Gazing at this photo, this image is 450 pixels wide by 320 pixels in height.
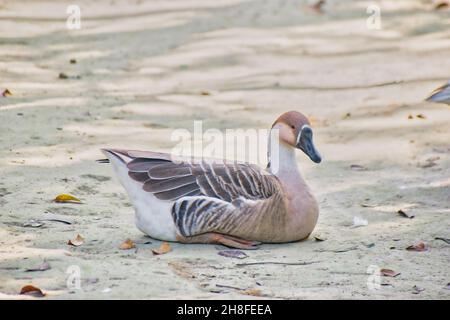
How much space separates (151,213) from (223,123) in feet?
11.4

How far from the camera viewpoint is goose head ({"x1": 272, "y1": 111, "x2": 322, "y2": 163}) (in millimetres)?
7004

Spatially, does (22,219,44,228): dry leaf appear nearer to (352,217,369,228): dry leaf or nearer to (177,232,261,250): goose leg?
(177,232,261,250): goose leg

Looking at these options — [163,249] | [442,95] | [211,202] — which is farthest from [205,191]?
[442,95]

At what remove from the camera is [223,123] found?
10.0 metres

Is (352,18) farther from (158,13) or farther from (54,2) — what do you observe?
(54,2)

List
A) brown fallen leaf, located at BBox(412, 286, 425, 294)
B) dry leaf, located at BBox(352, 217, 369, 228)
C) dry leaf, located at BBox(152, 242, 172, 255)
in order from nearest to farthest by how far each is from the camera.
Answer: brown fallen leaf, located at BBox(412, 286, 425, 294), dry leaf, located at BBox(152, 242, 172, 255), dry leaf, located at BBox(352, 217, 369, 228)

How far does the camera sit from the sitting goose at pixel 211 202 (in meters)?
6.68

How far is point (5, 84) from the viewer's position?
10656mm

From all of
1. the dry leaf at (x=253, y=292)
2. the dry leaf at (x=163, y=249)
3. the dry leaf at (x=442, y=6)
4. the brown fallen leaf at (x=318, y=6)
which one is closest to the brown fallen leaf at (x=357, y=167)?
the dry leaf at (x=163, y=249)

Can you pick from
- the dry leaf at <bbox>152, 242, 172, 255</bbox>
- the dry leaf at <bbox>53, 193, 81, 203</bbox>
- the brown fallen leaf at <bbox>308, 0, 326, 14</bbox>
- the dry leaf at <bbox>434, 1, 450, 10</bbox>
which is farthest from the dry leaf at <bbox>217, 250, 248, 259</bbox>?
the dry leaf at <bbox>434, 1, 450, 10</bbox>

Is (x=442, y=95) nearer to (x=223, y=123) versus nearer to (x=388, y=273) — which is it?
(x=223, y=123)

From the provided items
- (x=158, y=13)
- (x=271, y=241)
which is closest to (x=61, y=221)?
(x=271, y=241)

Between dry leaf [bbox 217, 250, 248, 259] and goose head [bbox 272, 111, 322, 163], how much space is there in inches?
37.9

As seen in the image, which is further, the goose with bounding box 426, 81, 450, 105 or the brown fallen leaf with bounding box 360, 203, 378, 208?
the goose with bounding box 426, 81, 450, 105
